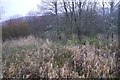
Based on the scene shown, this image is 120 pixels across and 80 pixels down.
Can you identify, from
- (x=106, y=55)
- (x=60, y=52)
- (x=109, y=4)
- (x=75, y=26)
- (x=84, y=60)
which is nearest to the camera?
(x=84, y=60)

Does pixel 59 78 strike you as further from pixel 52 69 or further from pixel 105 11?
pixel 105 11

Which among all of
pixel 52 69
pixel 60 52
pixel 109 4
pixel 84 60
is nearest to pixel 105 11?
pixel 109 4

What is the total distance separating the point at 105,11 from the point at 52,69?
11.6ft

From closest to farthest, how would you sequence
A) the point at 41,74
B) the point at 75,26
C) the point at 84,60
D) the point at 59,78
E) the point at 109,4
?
the point at 59,78
the point at 41,74
the point at 84,60
the point at 109,4
the point at 75,26

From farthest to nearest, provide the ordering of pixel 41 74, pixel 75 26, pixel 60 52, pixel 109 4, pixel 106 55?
pixel 75 26, pixel 109 4, pixel 60 52, pixel 106 55, pixel 41 74

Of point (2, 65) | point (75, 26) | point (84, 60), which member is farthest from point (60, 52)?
point (75, 26)

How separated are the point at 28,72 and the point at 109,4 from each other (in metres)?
3.44

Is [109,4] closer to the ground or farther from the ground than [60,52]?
farther from the ground

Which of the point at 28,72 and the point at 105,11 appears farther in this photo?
the point at 105,11

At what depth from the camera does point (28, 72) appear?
177cm

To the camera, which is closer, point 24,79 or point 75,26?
point 24,79

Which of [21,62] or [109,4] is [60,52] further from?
[109,4]

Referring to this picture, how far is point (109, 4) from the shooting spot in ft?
15.5

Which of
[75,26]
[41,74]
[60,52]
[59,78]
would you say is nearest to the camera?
[59,78]
